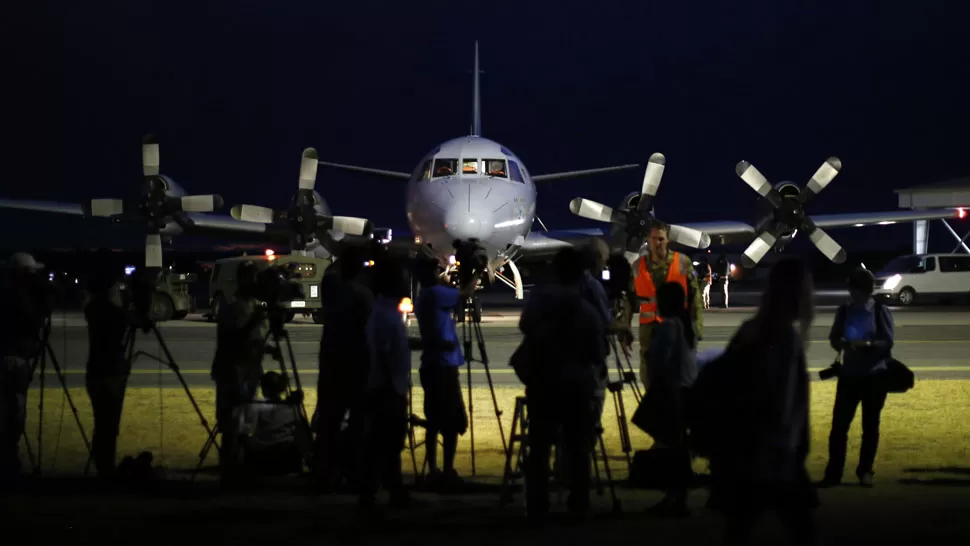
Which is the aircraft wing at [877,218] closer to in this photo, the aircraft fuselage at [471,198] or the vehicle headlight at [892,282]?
the vehicle headlight at [892,282]

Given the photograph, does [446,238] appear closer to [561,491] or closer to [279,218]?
[279,218]

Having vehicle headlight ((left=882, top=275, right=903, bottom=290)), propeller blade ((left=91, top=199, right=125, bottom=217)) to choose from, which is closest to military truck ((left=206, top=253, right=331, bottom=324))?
propeller blade ((left=91, top=199, right=125, bottom=217))

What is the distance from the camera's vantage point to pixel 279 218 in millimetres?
30312

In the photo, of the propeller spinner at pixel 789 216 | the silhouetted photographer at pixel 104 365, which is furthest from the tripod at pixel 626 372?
the propeller spinner at pixel 789 216

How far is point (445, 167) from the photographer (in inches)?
1088

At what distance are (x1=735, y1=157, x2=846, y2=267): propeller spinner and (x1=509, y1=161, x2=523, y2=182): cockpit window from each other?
18.8 feet

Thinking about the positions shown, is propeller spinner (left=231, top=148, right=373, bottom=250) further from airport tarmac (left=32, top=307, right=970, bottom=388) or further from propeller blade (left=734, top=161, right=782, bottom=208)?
propeller blade (left=734, top=161, right=782, bottom=208)

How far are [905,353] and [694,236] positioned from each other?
8.22 meters

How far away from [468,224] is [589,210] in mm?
3286

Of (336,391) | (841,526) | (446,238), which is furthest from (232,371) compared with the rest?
(446,238)

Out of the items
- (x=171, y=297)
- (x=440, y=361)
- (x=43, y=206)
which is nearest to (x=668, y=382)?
(x=440, y=361)

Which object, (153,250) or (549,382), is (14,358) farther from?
(153,250)

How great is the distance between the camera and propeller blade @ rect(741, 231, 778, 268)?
30.4 meters

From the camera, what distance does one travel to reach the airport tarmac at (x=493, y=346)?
17.0 m
